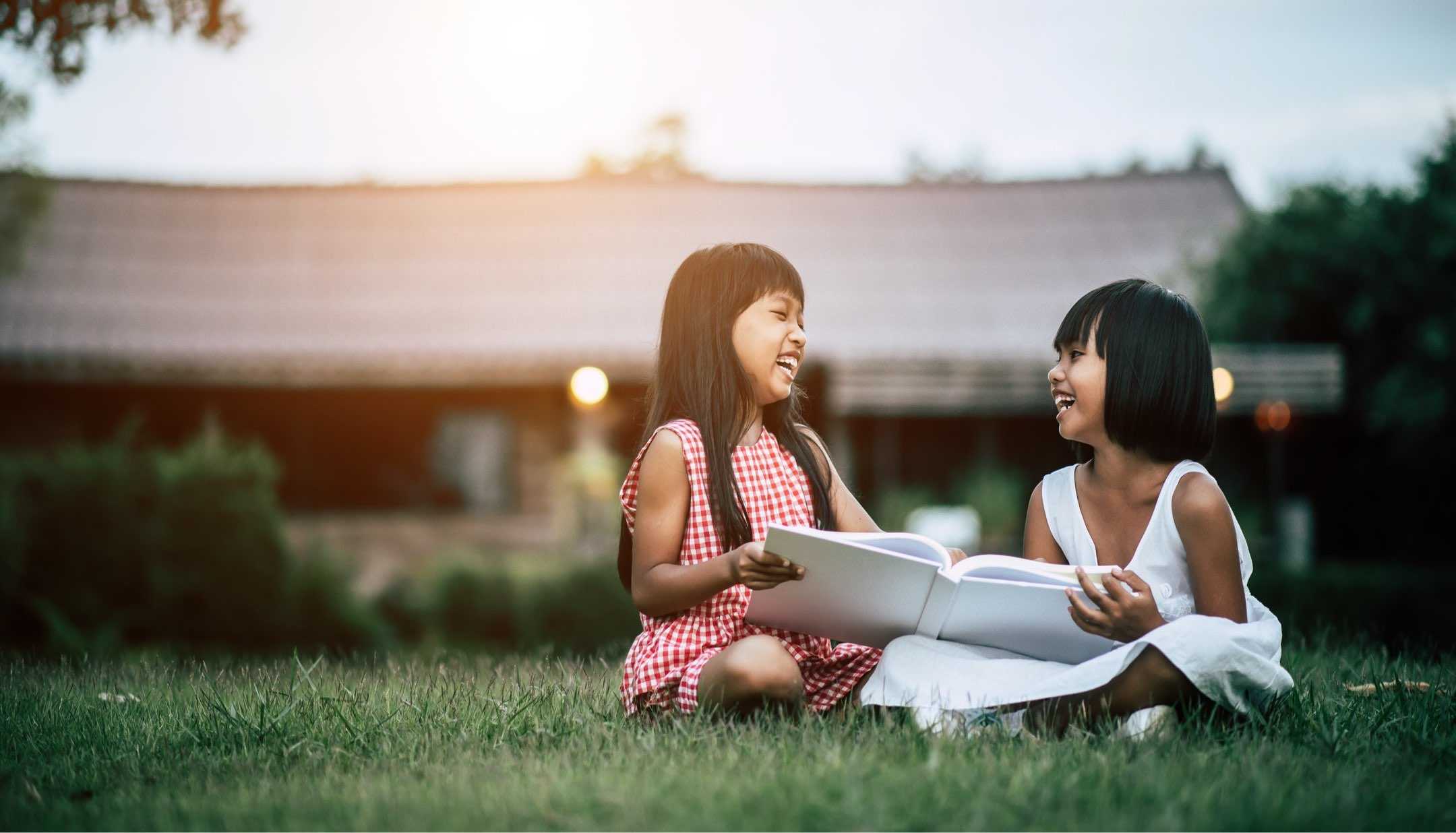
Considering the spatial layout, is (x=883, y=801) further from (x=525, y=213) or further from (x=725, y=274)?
(x=525, y=213)

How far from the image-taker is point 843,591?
2949 mm

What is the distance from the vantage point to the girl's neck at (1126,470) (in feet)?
10.8

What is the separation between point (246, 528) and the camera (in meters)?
11.7

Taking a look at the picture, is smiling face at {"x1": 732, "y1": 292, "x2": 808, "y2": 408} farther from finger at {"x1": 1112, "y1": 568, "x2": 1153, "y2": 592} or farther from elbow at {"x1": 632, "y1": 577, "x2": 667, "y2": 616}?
finger at {"x1": 1112, "y1": 568, "x2": 1153, "y2": 592}

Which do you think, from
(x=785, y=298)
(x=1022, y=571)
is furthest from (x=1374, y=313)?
(x=1022, y=571)

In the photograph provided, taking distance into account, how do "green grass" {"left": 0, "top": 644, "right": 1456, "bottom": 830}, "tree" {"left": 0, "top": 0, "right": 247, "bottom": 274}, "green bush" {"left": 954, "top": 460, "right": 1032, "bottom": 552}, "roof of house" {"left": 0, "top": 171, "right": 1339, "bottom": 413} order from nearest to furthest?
1. "green grass" {"left": 0, "top": 644, "right": 1456, "bottom": 830}
2. "tree" {"left": 0, "top": 0, "right": 247, "bottom": 274}
3. "green bush" {"left": 954, "top": 460, "right": 1032, "bottom": 552}
4. "roof of house" {"left": 0, "top": 171, "right": 1339, "bottom": 413}

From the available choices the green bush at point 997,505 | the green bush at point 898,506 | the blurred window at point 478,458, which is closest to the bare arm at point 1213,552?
the green bush at point 997,505

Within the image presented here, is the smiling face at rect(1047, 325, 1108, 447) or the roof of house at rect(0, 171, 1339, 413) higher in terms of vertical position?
the roof of house at rect(0, 171, 1339, 413)

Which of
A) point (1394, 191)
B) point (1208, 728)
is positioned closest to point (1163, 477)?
point (1208, 728)

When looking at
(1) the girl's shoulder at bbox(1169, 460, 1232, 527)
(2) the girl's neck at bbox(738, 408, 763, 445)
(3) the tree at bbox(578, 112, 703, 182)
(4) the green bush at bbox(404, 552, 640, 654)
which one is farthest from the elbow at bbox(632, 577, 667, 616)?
(3) the tree at bbox(578, 112, 703, 182)

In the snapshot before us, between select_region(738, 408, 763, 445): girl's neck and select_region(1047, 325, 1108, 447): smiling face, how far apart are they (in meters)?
0.77

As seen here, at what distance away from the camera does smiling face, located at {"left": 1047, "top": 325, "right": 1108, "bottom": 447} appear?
10.8ft

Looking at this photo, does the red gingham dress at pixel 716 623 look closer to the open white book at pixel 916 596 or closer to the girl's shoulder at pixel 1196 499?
the open white book at pixel 916 596

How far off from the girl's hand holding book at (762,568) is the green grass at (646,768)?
0.31 meters
